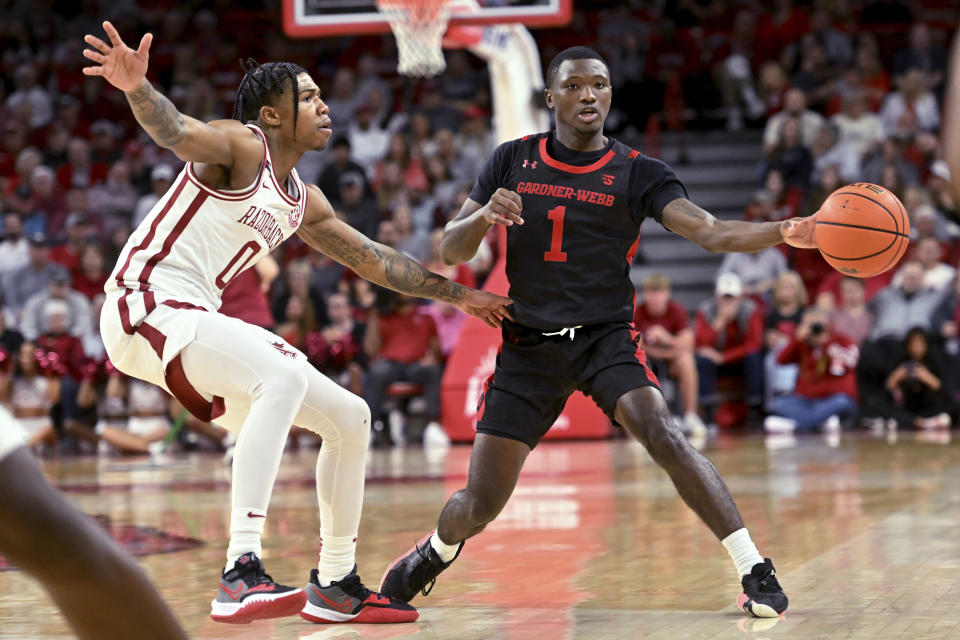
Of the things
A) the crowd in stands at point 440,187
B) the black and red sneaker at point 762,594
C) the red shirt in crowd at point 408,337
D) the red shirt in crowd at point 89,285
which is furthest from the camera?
the red shirt in crowd at point 89,285

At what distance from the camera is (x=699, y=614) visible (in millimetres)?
4910

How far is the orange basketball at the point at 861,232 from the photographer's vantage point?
473 centimetres

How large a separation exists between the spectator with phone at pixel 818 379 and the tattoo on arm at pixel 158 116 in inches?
397

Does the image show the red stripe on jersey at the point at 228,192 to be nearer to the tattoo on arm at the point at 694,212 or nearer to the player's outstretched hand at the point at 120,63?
the player's outstretched hand at the point at 120,63

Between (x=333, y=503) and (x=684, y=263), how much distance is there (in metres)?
13.2

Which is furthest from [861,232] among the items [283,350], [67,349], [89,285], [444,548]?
[89,285]

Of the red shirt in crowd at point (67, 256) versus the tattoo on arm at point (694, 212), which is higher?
the tattoo on arm at point (694, 212)

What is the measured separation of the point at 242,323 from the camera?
4.80 metres

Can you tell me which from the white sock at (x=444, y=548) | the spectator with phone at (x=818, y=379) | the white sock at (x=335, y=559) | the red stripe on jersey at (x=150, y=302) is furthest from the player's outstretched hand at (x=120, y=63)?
the spectator with phone at (x=818, y=379)

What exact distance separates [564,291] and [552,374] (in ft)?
1.09

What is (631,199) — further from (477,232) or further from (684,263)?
(684,263)

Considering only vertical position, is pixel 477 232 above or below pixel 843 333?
above

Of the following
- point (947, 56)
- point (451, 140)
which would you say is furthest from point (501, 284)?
point (947, 56)

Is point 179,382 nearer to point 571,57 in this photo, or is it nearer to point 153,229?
point 153,229
